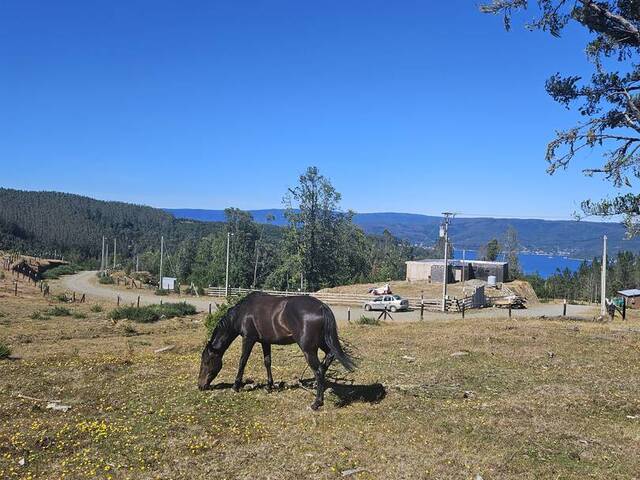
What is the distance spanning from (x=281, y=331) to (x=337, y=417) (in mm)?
2323

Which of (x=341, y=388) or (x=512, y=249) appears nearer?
(x=341, y=388)

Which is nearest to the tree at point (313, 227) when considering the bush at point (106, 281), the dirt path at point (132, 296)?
the dirt path at point (132, 296)

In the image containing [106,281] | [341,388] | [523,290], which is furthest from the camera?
[106,281]

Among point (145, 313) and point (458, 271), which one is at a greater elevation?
point (458, 271)

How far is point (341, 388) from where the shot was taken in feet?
40.4

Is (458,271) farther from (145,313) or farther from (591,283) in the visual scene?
(591,283)

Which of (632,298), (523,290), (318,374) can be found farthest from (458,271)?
(318,374)

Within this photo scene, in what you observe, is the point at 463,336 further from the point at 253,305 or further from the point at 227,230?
the point at 227,230

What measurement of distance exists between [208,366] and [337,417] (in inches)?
140

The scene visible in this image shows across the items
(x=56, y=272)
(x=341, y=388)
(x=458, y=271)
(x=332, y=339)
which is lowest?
(x=56, y=272)

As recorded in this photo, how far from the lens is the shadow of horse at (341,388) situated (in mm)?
11359

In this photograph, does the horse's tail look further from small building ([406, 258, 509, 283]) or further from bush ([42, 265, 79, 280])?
bush ([42, 265, 79, 280])

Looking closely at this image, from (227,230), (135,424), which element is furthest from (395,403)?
(227,230)

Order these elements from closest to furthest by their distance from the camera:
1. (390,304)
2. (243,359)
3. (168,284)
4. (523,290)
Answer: (243,359)
(390,304)
(523,290)
(168,284)
